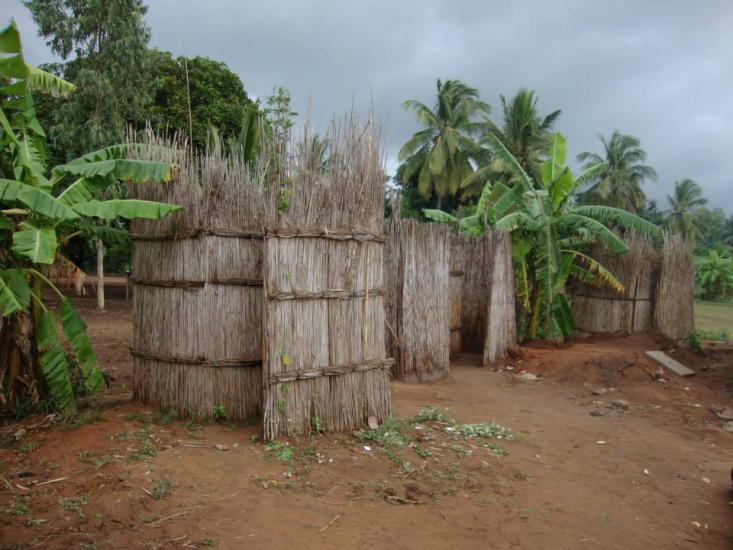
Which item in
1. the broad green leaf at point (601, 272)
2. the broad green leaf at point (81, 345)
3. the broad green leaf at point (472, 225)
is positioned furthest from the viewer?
the broad green leaf at point (472, 225)

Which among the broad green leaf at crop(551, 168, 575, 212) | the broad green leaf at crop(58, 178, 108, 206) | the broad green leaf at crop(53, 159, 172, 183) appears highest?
the broad green leaf at crop(551, 168, 575, 212)

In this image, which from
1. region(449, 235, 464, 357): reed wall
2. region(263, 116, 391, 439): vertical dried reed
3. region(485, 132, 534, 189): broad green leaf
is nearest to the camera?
region(263, 116, 391, 439): vertical dried reed

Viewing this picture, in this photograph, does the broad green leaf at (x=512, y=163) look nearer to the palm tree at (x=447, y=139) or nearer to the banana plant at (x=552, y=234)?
the banana plant at (x=552, y=234)

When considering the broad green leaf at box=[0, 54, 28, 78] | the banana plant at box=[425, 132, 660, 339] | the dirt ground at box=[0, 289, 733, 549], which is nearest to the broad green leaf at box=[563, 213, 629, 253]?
the banana plant at box=[425, 132, 660, 339]

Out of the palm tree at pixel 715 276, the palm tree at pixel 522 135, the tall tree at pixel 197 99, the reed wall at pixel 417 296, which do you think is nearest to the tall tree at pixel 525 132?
the palm tree at pixel 522 135

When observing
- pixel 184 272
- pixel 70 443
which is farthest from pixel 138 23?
pixel 70 443

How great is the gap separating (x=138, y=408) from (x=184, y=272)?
1.54 m

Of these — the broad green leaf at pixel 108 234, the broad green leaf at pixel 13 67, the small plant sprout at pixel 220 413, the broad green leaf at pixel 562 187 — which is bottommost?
the small plant sprout at pixel 220 413

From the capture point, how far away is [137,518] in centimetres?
375

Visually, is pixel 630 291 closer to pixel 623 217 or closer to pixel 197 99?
pixel 623 217

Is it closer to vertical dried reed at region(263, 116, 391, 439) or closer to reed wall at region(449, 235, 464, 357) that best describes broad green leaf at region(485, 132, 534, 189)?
reed wall at region(449, 235, 464, 357)

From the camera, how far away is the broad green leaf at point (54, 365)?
541cm

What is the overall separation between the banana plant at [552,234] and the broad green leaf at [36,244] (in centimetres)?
773

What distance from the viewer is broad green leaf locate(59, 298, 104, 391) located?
217 inches
